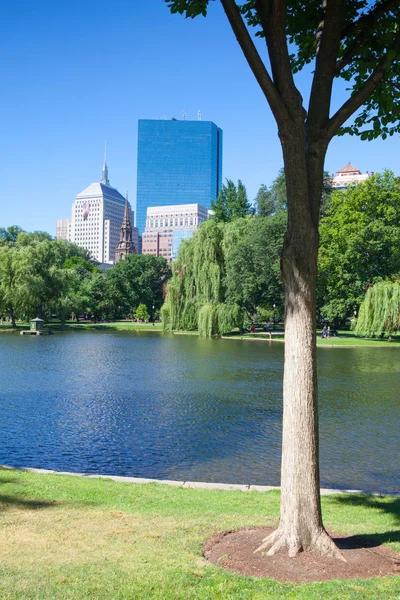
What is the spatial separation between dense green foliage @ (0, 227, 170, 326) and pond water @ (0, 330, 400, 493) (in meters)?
29.7

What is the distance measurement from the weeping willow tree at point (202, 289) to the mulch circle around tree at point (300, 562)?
1770 inches

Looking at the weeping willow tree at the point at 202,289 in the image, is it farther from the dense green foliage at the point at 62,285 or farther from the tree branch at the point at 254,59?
the tree branch at the point at 254,59

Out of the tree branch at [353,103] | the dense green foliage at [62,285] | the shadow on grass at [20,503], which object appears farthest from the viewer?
the dense green foliage at [62,285]

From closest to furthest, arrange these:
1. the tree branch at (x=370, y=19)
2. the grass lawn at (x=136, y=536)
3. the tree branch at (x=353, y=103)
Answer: the grass lawn at (x=136, y=536) → the tree branch at (x=353, y=103) → the tree branch at (x=370, y=19)

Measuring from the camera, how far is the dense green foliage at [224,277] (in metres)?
51.6

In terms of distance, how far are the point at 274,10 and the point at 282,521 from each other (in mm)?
4885

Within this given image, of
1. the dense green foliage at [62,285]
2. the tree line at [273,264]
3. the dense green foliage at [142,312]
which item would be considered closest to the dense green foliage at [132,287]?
the dense green foliage at [62,285]

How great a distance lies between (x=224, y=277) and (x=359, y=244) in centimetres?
1232

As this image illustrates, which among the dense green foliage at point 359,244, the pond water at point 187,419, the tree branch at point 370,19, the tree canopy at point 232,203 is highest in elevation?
the tree canopy at point 232,203

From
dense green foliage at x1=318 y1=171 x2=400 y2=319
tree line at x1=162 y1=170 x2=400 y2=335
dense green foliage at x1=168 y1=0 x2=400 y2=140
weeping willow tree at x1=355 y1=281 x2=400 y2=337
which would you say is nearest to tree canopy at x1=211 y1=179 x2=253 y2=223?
tree line at x1=162 y1=170 x2=400 y2=335

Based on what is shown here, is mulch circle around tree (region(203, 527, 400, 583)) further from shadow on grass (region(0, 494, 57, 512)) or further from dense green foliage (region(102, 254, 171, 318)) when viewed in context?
dense green foliage (region(102, 254, 171, 318))

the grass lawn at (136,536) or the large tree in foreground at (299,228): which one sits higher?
the large tree in foreground at (299,228)

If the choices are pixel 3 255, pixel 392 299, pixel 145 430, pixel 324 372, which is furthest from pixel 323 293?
pixel 145 430

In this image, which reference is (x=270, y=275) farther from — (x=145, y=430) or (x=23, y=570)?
(x=23, y=570)
